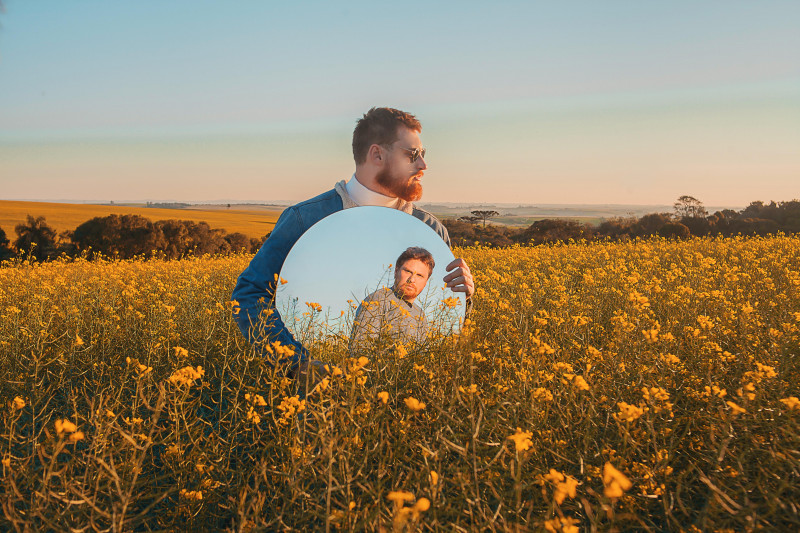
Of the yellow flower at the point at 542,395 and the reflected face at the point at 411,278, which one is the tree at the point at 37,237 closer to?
the reflected face at the point at 411,278

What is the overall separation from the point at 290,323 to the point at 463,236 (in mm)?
11257

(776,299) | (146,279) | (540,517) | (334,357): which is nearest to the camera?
(540,517)

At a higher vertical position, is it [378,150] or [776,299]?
[378,150]

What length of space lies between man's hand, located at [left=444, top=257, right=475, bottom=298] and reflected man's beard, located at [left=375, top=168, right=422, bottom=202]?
47 centimetres

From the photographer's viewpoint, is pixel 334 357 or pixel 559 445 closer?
pixel 559 445

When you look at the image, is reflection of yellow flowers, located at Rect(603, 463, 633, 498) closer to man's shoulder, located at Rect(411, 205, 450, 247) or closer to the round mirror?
the round mirror

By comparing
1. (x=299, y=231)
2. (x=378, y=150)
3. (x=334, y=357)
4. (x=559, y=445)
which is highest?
(x=378, y=150)

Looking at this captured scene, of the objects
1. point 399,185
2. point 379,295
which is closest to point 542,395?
point 379,295

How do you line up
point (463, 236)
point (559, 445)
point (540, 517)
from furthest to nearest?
point (463, 236), point (559, 445), point (540, 517)

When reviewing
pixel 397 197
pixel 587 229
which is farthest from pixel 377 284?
pixel 587 229

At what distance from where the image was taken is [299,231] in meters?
2.74

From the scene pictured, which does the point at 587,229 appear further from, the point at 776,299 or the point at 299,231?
the point at 299,231

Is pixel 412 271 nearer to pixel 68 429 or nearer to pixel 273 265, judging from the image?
pixel 273 265

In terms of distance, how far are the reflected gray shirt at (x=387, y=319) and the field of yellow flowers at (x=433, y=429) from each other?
4.5 inches
